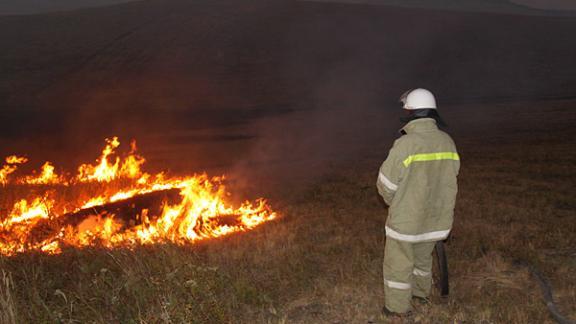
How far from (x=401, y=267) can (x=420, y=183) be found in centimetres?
84

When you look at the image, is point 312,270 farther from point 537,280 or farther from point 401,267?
point 537,280

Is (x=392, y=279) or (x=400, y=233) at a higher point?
(x=400, y=233)

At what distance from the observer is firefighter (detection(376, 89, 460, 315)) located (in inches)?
A: 183

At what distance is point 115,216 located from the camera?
9.09 meters

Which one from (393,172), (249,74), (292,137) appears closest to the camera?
(393,172)

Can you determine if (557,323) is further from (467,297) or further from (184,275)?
(184,275)

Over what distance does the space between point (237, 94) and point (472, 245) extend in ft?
121

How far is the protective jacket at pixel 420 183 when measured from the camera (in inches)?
182

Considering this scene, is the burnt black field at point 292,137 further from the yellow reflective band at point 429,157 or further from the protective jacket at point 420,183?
the yellow reflective band at point 429,157

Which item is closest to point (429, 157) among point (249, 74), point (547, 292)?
point (547, 292)

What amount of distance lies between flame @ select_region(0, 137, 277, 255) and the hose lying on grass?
4.47 meters

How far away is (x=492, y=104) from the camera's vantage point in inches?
1380

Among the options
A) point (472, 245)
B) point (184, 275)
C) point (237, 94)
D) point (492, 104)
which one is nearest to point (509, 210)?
point (472, 245)

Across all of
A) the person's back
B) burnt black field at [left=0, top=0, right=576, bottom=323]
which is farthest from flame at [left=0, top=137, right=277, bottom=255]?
the person's back
